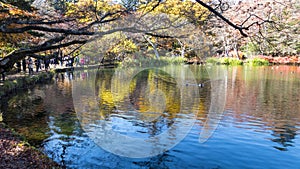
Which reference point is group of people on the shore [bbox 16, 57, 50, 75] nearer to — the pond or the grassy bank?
the pond

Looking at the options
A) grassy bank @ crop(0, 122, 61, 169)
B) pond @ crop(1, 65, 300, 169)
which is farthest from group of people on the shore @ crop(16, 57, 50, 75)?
grassy bank @ crop(0, 122, 61, 169)

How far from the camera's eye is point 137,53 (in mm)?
35625

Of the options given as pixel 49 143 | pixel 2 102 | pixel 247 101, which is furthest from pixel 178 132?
pixel 2 102

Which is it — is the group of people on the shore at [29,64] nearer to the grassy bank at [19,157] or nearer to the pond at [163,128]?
the pond at [163,128]

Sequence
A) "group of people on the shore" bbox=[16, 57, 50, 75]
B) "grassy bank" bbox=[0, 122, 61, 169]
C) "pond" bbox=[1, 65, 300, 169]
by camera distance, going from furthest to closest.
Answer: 1. "group of people on the shore" bbox=[16, 57, 50, 75]
2. "pond" bbox=[1, 65, 300, 169]
3. "grassy bank" bbox=[0, 122, 61, 169]

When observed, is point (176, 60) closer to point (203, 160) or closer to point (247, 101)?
point (247, 101)

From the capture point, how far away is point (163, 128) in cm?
833

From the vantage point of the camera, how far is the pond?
609 cm

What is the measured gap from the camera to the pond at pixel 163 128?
20.0 ft

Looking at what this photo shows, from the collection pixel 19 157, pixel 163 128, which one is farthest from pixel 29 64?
pixel 19 157

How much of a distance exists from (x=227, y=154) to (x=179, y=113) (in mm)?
3857

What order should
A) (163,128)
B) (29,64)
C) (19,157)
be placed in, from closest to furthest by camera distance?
(19,157)
(163,128)
(29,64)


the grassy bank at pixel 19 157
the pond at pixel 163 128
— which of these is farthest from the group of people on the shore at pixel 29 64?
the grassy bank at pixel 19 157

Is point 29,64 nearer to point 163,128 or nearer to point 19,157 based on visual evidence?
point 163,128
